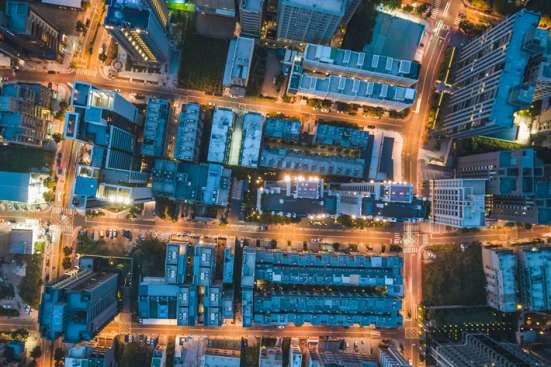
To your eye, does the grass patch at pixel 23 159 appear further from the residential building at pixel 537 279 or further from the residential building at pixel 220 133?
the residential building at pixel 537 279

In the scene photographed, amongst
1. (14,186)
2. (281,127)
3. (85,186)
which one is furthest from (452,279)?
(14,186)

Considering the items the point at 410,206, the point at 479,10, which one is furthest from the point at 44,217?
the point at 479,10

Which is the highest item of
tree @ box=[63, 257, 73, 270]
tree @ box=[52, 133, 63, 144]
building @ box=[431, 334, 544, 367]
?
tree @ box=[52, 133, 63, 144]

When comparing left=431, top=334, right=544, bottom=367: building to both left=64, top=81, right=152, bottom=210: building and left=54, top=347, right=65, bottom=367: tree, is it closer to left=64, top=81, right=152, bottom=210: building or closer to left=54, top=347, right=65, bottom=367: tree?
left=64, top=81, right=152, bottom=210: building

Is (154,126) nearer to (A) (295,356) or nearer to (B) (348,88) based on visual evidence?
(B) (348,88)

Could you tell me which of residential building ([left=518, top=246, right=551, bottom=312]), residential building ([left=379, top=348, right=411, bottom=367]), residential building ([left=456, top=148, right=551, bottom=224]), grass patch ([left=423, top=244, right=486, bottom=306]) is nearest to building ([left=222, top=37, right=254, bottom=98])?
residential building ([left=456, top=148, right=551, bottom=224])

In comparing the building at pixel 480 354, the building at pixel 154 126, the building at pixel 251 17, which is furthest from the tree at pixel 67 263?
the building at pixel 480 354

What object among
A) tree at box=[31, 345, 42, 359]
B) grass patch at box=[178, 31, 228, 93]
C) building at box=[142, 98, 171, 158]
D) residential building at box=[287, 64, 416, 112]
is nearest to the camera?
residential building at box=[287, 64, 416, 112]
